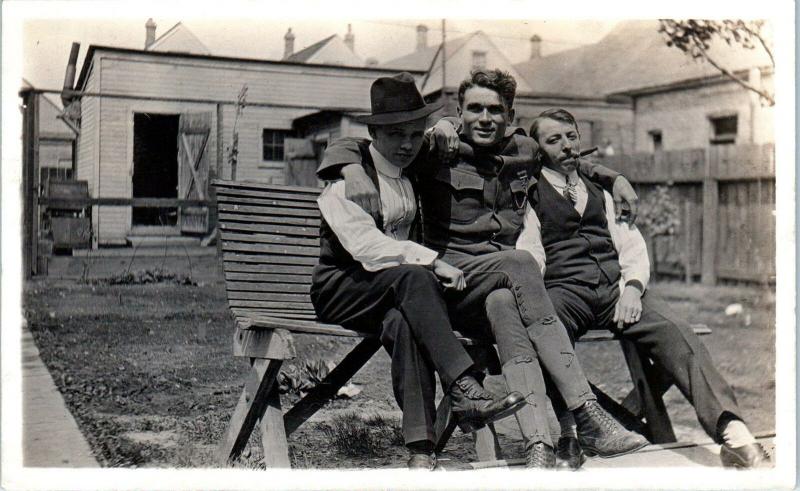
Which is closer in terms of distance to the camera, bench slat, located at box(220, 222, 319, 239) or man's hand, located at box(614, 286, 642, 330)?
man's hand, located at box(614, 286, 642, 330)

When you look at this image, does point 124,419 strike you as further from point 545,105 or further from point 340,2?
point 545,105

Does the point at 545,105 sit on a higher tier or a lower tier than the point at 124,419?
higher

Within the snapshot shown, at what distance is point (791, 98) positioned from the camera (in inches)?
141

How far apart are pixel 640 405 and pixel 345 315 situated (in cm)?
168

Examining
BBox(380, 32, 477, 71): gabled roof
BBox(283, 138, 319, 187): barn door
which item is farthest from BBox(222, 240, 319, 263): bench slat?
BBox(380, 32, 477, 71): gabled roof

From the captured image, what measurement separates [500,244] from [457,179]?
34 centimetres

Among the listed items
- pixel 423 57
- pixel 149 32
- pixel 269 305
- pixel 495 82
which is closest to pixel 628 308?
pixel 495 82

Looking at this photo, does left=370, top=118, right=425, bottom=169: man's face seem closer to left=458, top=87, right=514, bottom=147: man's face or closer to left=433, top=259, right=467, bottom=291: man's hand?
left=458, top=87, right=514, bottom=147: man's face

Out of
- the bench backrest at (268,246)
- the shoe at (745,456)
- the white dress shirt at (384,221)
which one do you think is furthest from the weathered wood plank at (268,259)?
the shoe at (745,456)

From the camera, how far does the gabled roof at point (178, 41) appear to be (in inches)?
183

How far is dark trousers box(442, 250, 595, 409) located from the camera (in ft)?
9.60

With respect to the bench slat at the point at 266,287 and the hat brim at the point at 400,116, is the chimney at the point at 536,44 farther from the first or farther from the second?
the bench slat at the point at 266,287

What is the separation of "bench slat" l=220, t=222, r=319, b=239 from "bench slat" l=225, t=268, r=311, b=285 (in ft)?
0.75

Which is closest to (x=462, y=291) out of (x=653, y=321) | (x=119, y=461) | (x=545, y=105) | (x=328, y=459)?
(x=653, y=321)
